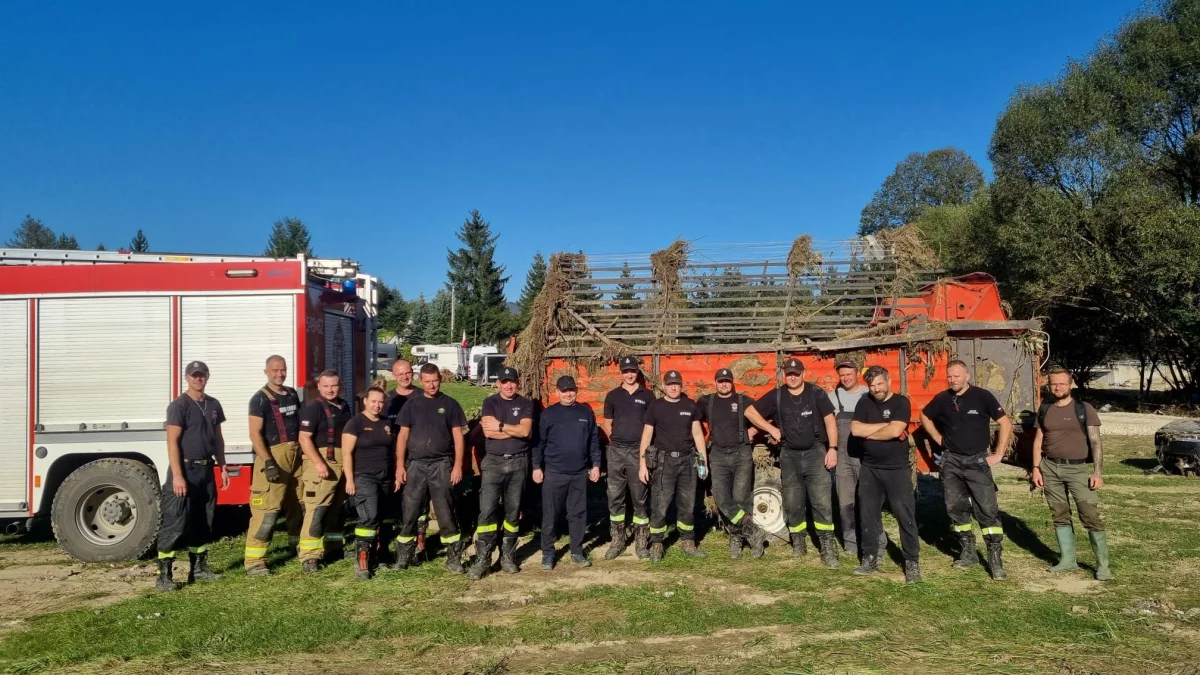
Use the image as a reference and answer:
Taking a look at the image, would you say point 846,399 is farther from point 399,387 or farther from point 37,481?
point 37,481

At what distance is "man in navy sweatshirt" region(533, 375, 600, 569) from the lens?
7.00 m

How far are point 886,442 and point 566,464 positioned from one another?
9.51 feet

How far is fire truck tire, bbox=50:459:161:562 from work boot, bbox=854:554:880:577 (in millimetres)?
6778

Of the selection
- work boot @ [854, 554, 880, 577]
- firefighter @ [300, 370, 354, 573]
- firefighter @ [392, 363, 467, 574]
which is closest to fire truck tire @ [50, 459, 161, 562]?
firefighter @ [300, 370, 354, 573]

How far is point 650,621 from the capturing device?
5531 millimetres

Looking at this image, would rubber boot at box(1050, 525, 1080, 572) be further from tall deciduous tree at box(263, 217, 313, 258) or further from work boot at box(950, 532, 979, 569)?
tall deciduous tree at box(263, 217, 313, 258)

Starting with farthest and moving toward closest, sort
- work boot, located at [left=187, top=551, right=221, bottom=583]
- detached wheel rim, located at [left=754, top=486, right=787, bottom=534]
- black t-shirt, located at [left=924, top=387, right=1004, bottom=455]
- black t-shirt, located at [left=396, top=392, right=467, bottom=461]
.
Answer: detached wheel rim, located at [left=754, top=486, right=787, bottom=534] → black t-shirt, located at [left=396, top=392, right=467, bottom=461] → work boot, located at [left=187, top=551, right=221, bottom=583] → black t-shirt, located at [left=924, top=387, right=1004, bottom=455]

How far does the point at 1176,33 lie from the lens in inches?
903

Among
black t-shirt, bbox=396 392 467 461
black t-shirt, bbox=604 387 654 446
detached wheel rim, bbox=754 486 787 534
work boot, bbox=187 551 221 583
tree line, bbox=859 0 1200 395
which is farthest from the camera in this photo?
tree line, bbox=859 0 1200 395

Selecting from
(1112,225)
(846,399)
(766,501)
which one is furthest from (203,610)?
A: (1112,225)

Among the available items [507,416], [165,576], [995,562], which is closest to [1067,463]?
[995,562]

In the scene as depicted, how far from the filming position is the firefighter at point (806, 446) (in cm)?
696

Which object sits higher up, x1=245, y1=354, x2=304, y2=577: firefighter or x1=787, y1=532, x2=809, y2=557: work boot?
x1=245, y1=354, x2=304, y2=577: firefighter

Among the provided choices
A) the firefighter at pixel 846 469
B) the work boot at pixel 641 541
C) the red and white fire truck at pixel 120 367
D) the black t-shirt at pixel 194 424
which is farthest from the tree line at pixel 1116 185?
the black t-shirt at pixel 194 424
